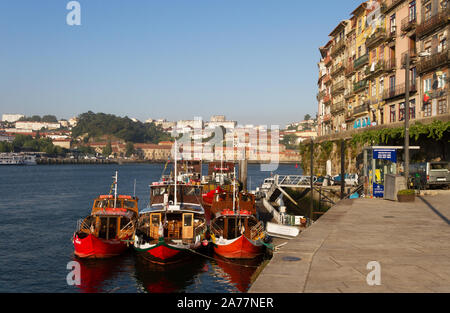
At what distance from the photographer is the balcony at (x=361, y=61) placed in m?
63.3

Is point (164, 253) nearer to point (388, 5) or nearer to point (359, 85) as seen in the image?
point (388, 5)

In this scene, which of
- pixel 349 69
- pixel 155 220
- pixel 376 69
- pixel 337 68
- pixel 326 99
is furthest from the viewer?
pixel 326 99

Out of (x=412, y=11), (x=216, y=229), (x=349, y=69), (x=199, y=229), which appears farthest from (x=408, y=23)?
(x=199, y=229)

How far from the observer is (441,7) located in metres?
44.4

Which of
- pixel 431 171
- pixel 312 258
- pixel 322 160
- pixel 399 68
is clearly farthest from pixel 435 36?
pixel 312 258

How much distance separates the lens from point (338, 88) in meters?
77.5

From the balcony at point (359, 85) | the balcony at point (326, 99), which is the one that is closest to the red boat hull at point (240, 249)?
the balcony at point (359, 85)

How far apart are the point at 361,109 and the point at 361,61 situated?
6.83 meters

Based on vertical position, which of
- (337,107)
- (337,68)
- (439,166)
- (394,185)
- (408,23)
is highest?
(337,68)

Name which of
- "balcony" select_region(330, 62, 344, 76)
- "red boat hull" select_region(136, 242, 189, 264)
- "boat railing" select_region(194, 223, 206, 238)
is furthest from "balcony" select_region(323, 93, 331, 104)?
"red boat hull" select_region(136, 242, 189, 264)

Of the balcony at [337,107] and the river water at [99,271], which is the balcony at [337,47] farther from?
the river water at [99,271]

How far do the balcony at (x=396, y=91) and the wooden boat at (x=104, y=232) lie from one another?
32846 mm
